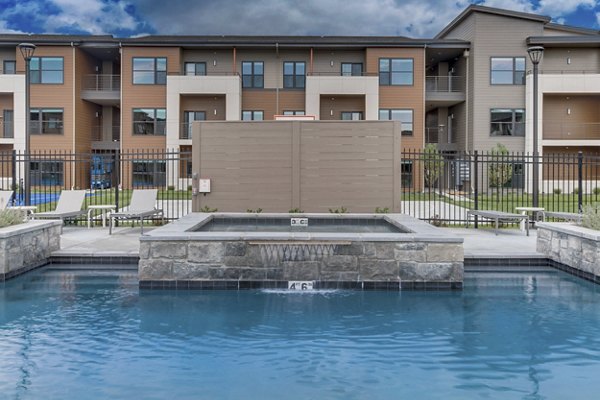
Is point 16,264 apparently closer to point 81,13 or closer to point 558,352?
point 558,352

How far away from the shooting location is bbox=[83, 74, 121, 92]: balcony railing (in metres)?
34.5

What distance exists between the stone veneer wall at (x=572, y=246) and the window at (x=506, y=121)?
77.3 ft

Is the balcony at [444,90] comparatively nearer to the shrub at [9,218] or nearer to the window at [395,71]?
the window at [395,71]

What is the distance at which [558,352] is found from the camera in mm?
5801

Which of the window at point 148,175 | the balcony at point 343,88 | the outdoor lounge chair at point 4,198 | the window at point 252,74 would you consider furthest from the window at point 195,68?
the outdoor lounge chair at point 4,198

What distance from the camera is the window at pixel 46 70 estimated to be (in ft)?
107

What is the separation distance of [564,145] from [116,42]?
2561 cm

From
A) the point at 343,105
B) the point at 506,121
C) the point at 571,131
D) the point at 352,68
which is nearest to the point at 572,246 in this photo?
the point at 343,105

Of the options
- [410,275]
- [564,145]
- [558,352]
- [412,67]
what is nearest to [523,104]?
[564,145]

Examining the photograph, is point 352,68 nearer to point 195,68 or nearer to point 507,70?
point 507,70

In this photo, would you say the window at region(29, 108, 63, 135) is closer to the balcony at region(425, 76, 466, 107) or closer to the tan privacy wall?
the balcony at region(425, 76, 466, 107)

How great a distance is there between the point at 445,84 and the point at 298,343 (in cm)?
3266

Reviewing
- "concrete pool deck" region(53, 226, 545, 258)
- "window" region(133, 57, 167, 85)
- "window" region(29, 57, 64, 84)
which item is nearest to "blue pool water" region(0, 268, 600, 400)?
"concrete pool deck" region(53, 226, 545, 258)

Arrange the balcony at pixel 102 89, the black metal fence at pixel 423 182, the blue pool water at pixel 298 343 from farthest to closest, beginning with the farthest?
the balcony at pixel 102 89
the black metal fence at pixel 423 182
the blue pool water at pixel 298 343
